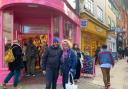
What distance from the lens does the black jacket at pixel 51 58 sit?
1113 cm

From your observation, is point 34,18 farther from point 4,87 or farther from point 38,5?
point 4,87

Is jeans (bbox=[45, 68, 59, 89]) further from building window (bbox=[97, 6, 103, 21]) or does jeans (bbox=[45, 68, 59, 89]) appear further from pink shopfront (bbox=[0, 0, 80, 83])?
building window (bbox=[97, 6, 103, 21])

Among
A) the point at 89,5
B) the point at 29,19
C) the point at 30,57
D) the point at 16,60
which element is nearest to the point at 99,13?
the point at 89,5

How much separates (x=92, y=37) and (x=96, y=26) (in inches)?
54.8

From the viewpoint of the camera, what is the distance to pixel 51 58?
1118 centimetres

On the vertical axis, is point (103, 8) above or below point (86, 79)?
above

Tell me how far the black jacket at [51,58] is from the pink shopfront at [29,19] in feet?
11.0

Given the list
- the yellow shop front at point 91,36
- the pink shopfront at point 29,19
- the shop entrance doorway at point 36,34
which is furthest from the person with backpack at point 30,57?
the yellow shop front at point 91,36

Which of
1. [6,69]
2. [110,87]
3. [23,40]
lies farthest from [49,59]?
[23,40]

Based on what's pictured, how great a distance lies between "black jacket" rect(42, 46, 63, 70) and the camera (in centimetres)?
1113

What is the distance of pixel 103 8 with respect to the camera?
116ft

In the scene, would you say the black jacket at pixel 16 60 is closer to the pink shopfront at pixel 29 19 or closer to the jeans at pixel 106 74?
the pink shopfront at pixel 29 19

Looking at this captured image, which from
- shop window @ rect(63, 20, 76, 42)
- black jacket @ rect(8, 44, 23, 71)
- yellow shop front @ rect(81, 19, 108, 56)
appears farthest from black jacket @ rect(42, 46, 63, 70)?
yellow shop front @ rect(81, 19, 108, 56)

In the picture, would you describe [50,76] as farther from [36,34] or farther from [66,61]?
[36,34]
